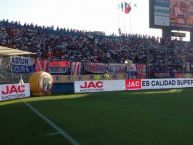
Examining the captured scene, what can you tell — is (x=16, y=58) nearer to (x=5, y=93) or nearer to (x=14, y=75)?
(x=14, y=75)

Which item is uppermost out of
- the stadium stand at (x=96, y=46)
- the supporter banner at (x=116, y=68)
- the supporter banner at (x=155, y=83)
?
the stadium stand at (x=96, y=46)

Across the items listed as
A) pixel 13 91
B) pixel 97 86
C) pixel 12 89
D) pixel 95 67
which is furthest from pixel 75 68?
pixel 12 89

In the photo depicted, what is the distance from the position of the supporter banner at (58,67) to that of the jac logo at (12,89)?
26.5 feet

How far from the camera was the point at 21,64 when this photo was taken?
106 ft

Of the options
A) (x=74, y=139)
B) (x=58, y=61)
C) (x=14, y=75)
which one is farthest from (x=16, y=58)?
(x=74, y=139)

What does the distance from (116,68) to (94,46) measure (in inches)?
203

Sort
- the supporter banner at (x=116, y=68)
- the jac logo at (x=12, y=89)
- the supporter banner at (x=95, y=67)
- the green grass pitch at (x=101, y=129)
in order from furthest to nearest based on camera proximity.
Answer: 1. the supporter banner at (x=116, y=68)
2. the supporter banner at (x=95, y=67)
3. the jac logo at (x=12, y=89)
4. the green grass pitch at (x=101, y=129)

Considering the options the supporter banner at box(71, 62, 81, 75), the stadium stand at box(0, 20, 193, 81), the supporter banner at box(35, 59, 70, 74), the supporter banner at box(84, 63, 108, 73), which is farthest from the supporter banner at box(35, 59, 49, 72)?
the supporter banner at box(84, 63, 108, 73)

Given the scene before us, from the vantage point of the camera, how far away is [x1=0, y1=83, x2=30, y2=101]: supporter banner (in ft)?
80.6

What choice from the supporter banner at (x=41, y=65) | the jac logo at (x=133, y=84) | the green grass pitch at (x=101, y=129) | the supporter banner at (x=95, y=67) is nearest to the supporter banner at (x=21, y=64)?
the supporter banner at (x=41, y=65)

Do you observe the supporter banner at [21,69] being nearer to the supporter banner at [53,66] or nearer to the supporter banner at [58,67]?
the supporter banner at [53,66]

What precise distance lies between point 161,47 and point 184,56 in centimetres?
328

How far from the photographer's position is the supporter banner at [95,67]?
128 feet

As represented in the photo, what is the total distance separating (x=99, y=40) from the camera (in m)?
47.8
